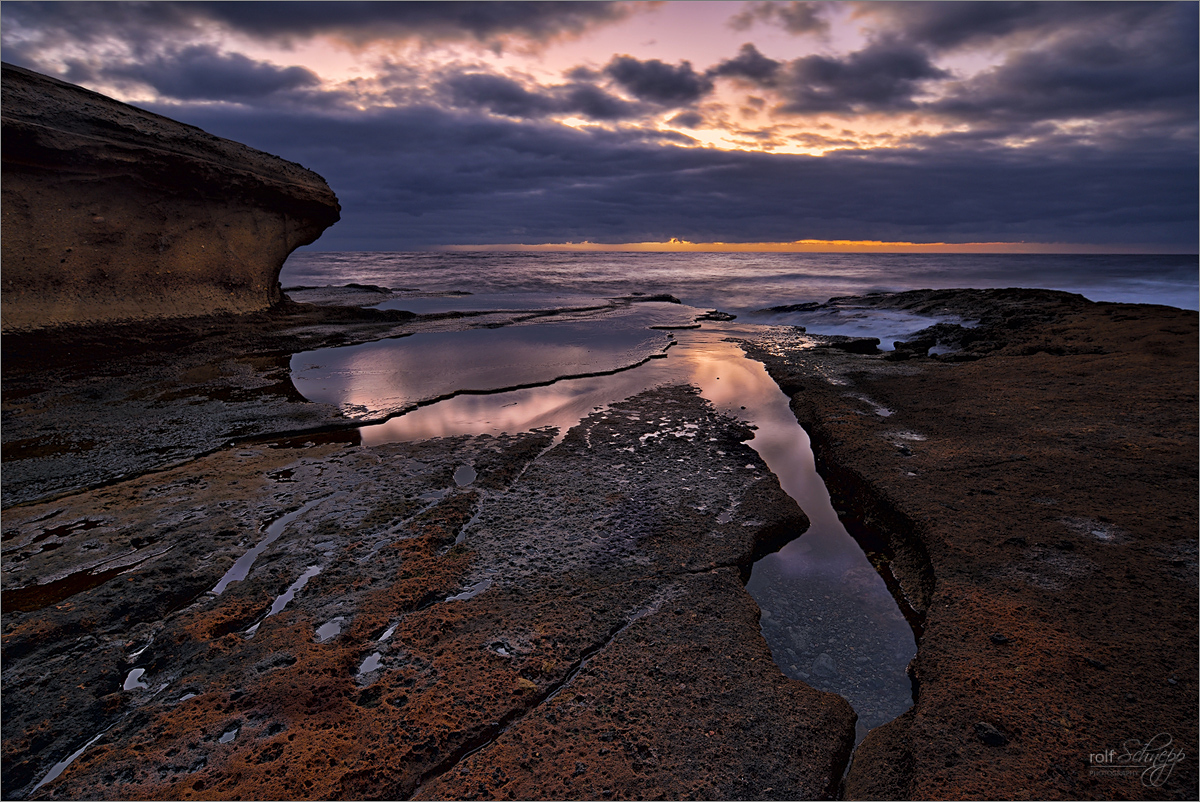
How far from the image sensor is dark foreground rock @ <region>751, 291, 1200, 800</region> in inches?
82.0

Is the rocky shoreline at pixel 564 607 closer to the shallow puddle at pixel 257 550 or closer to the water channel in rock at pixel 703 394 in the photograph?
the shallow puddle at pixel 257 550

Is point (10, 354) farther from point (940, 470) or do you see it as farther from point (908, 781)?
point (940, 470)

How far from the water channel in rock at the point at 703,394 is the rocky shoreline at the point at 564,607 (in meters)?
0.21

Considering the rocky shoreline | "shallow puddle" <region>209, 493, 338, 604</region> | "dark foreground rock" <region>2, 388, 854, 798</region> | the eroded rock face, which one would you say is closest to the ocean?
the rocky shoreline

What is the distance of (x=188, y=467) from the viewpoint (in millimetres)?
4844

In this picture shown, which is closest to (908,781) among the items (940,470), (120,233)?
(940,470)

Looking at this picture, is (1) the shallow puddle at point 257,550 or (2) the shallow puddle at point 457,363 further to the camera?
(2) the shallow puddle at point 457,363

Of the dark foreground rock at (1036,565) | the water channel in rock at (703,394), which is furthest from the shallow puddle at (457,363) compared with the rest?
the dark foreground rock at (1036,565)

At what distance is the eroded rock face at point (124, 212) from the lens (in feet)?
27.9

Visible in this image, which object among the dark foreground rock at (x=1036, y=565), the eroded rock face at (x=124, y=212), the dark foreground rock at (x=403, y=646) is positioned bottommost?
the dark foreground rock at (x=403, y=646)

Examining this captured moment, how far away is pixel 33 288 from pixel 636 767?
472 inches

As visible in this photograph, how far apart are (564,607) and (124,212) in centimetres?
1213

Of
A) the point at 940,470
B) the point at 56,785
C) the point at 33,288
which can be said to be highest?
the point at 33,288

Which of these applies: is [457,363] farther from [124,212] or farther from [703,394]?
[124,212]
